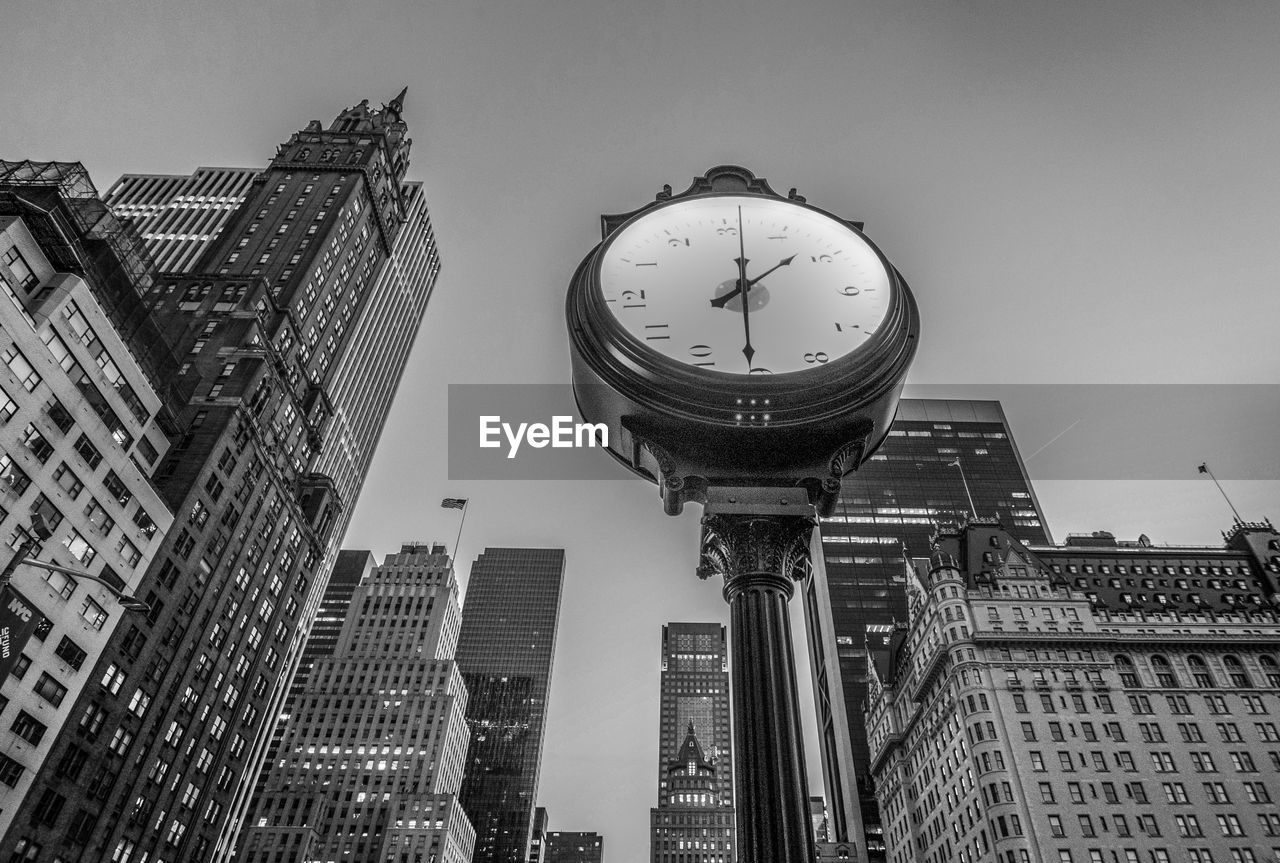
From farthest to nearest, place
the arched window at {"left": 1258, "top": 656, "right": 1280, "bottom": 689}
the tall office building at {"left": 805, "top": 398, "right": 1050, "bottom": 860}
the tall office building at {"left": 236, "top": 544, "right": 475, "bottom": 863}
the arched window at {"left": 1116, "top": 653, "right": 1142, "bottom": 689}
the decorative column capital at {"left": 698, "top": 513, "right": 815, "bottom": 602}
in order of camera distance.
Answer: the tall office building at {"left": 236, "top": 544, "right": 475, "bottom": 863}
the tall office building at {"left": 805, "top": 398, "right": 1050, "bottom": 860}
the arched window at {"left": 1258, "top": 656, "right": 1280, "bottom": 689}
the arched window at {"left": 1116, "top": 653, "right": 1142, "bottom": 689}
the decorative column capital at {"left": 698, "top": 513, "right": 815, "bottom": 602}

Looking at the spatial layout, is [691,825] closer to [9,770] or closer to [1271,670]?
[1271,670]

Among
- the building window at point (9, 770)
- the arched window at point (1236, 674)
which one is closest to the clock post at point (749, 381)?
the building window at point (9, 770)

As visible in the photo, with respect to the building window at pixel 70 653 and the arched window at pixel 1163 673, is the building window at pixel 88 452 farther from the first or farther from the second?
the arched window at pixel 1163 673

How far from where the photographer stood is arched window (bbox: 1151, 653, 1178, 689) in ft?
211

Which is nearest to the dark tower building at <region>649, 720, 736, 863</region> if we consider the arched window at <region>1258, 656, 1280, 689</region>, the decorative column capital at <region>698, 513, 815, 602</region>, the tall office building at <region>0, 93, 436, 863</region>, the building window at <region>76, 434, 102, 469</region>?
the tall office building at <region>0, 93, 436, 863</region>

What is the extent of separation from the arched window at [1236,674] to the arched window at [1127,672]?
8419 millimetres

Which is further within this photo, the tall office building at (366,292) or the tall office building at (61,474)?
Result: the tall office building at (366,292)

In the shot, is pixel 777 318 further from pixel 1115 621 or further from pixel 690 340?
pixel 1115 621

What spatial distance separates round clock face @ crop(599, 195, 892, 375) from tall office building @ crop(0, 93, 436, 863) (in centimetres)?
6180

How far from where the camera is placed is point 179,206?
129750mm

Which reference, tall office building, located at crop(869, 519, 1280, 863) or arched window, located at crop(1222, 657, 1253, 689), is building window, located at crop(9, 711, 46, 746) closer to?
tall office building, located at crop(869, 519, 1280, 863)

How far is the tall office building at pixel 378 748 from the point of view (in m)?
108

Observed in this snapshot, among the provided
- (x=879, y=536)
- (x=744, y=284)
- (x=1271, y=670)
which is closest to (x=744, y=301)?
(x=744, y=284)

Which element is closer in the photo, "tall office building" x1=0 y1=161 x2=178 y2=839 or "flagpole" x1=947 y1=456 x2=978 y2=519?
"tall office building" x1=0 y1=161 x2=178 y2=839
